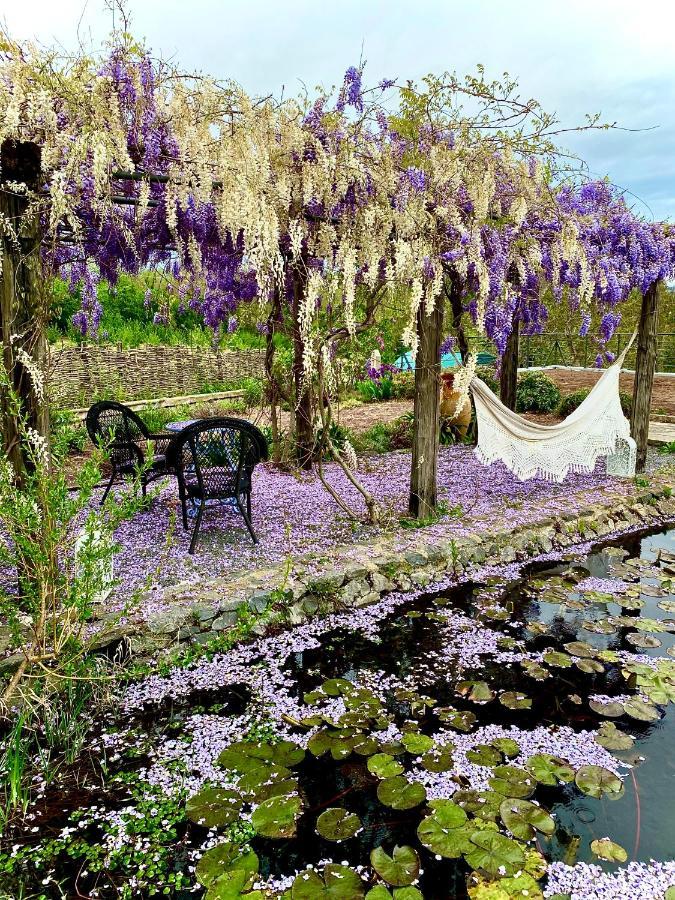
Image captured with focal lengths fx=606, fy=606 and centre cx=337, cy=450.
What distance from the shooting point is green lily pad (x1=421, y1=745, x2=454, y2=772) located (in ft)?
6.30

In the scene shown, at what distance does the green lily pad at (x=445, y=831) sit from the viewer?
62.5 inches

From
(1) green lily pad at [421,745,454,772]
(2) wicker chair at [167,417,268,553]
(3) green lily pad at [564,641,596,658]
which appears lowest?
(1) green lily pad at [421,745,454,772]

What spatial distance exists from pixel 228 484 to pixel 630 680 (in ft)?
7.20

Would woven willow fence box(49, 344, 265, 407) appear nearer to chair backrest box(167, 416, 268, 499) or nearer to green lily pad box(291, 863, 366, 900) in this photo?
chair backrest box(167, 416, 268, 499)

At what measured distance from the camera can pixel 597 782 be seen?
6.10ft

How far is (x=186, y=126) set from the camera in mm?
2926

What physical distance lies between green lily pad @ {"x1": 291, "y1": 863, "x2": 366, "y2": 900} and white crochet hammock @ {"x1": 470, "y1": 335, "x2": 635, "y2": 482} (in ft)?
9.52

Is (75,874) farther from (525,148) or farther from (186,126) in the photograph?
(525,148)

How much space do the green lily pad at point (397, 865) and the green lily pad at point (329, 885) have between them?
0.06 metres

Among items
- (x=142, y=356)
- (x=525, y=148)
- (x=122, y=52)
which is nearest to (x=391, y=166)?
(x=525, y=148)

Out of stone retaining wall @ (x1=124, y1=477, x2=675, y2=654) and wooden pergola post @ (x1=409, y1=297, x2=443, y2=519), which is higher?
wooden pergola post @ (x1=409, y1=297, x2=443, y2=519)

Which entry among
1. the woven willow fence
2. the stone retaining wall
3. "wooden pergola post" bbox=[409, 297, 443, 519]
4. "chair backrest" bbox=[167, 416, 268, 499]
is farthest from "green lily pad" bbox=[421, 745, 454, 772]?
the woven willow fence

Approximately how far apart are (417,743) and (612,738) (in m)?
0.67

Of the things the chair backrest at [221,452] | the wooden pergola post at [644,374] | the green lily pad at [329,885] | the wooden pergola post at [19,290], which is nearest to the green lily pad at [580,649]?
the green lily pad at [329,885]
